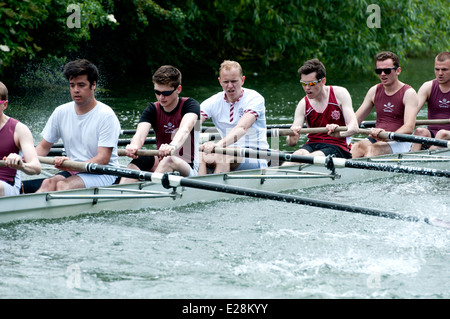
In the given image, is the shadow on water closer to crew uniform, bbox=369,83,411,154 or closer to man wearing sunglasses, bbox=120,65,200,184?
crew uniform, bbox=369,83,411,154

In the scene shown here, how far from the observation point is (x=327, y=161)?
25.1 ft

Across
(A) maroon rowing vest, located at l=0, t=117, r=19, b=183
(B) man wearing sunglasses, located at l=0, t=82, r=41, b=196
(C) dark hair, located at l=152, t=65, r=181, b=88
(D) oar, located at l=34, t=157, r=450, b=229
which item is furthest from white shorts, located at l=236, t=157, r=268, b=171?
(A) maroon rowing vest, located at l=0, t=117, r=19, b=183

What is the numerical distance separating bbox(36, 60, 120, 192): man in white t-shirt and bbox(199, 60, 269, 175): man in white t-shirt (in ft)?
4.03

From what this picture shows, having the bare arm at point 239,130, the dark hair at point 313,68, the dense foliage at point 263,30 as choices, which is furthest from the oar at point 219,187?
the dense foliage at point 263,30

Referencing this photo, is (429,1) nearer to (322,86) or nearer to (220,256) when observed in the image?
(322,86)

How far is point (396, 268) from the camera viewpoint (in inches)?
234

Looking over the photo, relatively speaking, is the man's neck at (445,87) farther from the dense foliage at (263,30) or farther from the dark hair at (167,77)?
the dense foliage at (263,30)

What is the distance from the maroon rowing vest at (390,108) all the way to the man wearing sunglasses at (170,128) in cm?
320

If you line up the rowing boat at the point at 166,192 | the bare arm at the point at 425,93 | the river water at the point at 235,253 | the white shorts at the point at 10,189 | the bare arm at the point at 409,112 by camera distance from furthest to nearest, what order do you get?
the bare arm at the point at 425,93
the bare arm at the point at 409,112
the rowing boat at the point at 166,192
the white shorts at the point at 10,189
the river water at the point at 235,253

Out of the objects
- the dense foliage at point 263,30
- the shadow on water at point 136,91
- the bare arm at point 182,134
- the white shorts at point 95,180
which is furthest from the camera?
the dense foliage at point 263,30

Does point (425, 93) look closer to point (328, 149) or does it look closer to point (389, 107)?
point (389, 107)

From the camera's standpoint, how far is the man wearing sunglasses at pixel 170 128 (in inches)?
282

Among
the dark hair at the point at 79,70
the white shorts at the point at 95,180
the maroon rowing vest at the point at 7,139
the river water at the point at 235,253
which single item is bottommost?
the river water at the point at 235,253

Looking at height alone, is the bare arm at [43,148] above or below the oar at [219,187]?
above
